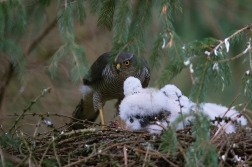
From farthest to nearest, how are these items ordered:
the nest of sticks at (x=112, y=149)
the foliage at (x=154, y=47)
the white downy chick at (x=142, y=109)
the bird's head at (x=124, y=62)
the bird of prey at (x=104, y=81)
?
the bird of prey at (x=104, y=81), the bird's head at (x=124, y=62), the white downy chick at (x=142, y=109), the nest of sticks at (x=112, y=149), the foliage at (x=154, y=47)

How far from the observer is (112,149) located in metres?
3.29

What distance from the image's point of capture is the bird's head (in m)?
5.16

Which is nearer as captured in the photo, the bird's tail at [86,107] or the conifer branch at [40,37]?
the conifer branch at [40,37]

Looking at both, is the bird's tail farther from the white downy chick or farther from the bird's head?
the white downy chick

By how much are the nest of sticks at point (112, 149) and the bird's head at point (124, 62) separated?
64.9 inches

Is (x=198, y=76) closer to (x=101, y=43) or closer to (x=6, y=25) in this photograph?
(x=6, y=25)

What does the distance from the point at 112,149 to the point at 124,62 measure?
6.65 feet

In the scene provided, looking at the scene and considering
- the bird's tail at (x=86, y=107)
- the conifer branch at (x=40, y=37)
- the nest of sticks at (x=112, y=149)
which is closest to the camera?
the nest of sticks at (x=112, y=149)

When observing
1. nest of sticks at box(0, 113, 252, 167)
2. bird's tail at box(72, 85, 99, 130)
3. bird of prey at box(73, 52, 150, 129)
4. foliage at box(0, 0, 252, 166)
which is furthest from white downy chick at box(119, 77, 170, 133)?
bird's tail at box(72, 85, 99, 130)

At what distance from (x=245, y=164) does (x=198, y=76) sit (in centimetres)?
49

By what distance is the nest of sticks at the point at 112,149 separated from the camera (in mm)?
3021

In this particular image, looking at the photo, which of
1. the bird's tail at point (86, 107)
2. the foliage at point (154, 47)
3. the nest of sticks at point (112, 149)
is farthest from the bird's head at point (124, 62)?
the nest of sticks at point (112, 149)

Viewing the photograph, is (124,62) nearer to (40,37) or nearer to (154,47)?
(40,37)

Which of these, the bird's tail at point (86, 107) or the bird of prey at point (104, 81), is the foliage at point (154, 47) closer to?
the bird of prey at point (104, 81)
